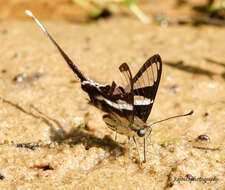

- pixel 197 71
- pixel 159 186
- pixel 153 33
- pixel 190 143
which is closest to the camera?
pixel 159 186

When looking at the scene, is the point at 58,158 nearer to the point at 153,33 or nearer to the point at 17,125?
the point at 17,125

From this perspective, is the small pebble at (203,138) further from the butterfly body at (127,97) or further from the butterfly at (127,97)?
the butterfly body at (127,97)

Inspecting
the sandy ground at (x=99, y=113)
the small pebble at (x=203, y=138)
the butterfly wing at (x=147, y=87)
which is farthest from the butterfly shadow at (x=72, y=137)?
the small pebble at (x=203, y=138)

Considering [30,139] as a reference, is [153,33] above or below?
above

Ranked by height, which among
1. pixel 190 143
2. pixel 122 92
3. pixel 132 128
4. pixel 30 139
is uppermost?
pixel 122 92

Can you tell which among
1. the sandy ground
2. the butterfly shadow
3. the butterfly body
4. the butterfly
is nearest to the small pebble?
the sandy ground

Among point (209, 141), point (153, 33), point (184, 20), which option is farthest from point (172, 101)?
point (184, 20)

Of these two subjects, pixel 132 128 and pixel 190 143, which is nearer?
pixel 132 128

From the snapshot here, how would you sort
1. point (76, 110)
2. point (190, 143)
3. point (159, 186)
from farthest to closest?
point (76, 110) < point (190, 143) < point (159, 186)

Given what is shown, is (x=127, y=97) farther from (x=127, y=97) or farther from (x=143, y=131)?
(x=143, y=131)
